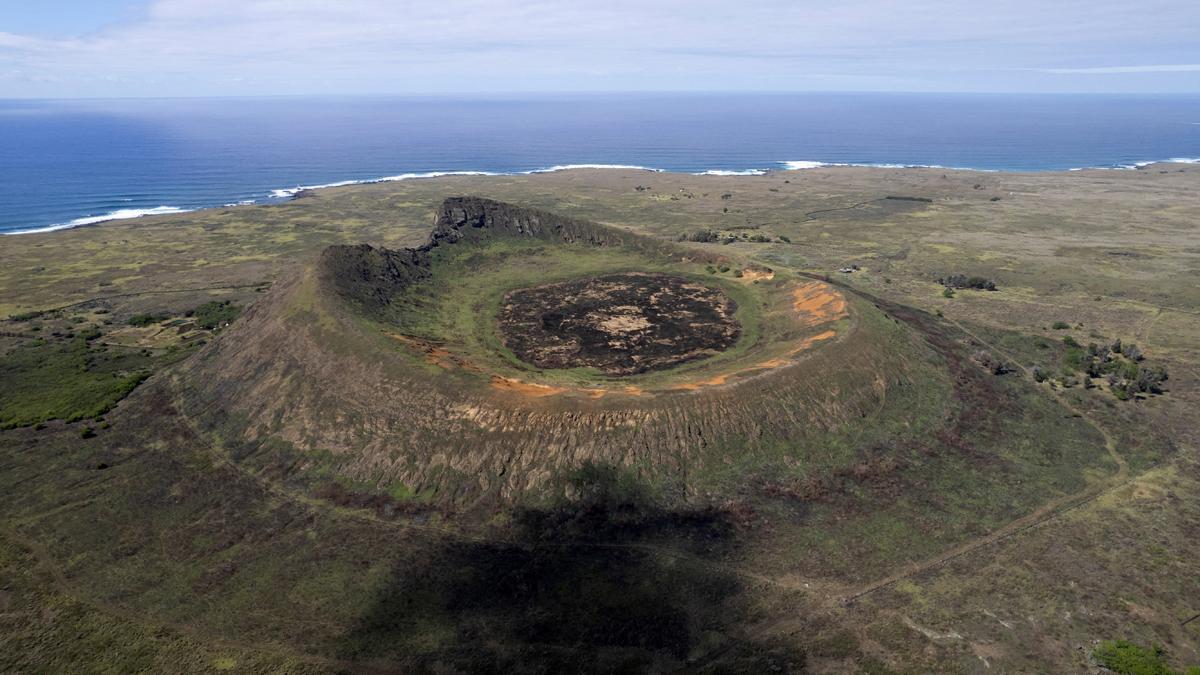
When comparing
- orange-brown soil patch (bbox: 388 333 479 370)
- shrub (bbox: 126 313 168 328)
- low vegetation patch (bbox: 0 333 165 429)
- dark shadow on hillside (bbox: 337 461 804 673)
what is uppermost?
orange-brown soil patch (bbox: 388 333 479 370)

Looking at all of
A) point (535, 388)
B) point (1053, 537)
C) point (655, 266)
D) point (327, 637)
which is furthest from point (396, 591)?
point (655, 266)

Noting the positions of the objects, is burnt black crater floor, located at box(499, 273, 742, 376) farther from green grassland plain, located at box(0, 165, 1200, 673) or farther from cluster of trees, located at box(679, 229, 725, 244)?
cluster of trees, located at box(679, 229, 725, 244)

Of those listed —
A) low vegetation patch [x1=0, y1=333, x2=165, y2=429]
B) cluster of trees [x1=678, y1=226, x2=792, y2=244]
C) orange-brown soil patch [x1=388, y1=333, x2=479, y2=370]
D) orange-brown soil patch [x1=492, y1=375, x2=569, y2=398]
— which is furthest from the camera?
cluster of trees [x1=678, y1=226, x2=792, y2=244]

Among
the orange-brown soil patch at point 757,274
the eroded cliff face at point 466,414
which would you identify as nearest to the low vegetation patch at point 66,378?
the eroded cliff face at point 466,414

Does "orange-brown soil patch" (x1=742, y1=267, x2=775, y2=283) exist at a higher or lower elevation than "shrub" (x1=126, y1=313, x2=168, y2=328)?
higher

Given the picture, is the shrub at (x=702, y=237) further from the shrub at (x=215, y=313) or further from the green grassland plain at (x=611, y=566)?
the shrub at (x=215, y=313)

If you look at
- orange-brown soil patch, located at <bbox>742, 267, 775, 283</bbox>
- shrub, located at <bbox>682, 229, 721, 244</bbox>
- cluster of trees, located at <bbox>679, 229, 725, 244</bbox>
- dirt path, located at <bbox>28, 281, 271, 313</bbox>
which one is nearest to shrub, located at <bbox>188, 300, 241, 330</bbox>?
dirt path, located at <bbox>28, 281, 271, 313</bbox>

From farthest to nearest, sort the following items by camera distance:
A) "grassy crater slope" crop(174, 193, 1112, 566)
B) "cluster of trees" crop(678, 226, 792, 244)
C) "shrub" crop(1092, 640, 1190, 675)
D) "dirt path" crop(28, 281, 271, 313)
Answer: "cluster of trees" crop(678, 226, 792, 244) < "dirt path" crop(28, 281, 271, 313) < "grassy crater slope" crop(174, 193, 1112, 566) < "shrub" crop(1092, 640, 1190, 675)

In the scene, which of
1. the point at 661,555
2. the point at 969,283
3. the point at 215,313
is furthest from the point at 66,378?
the point at 969,283
